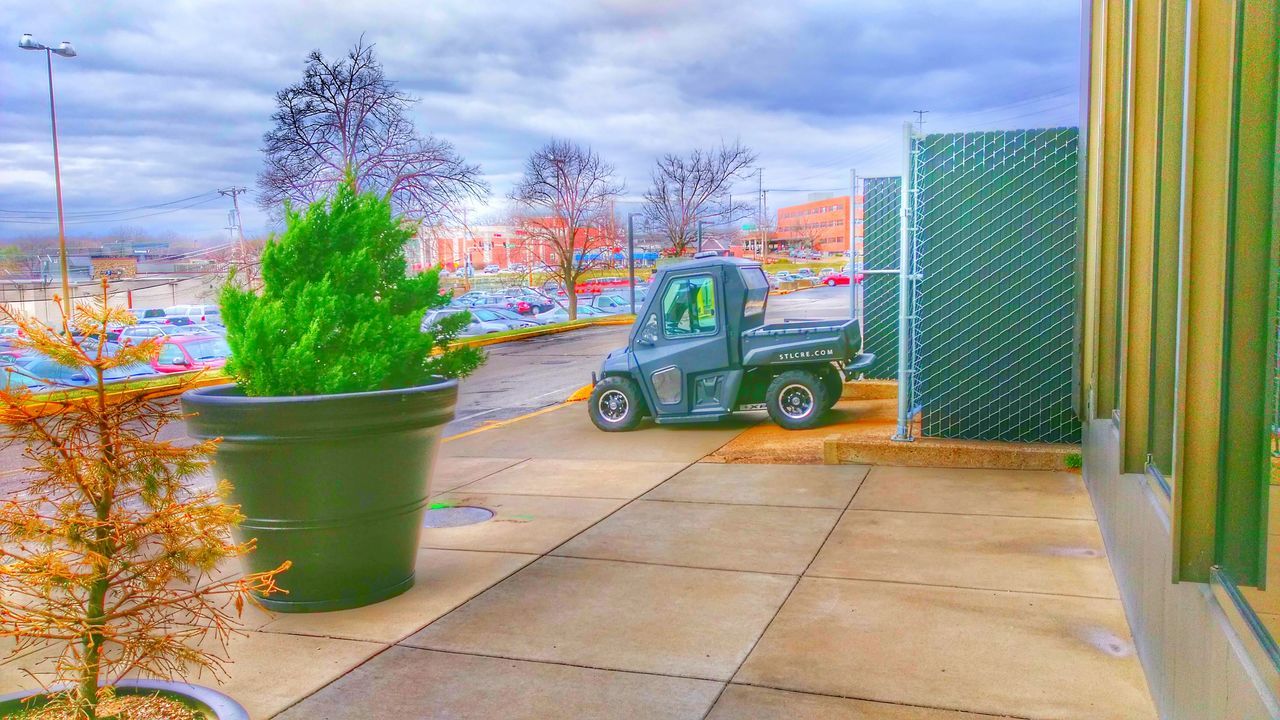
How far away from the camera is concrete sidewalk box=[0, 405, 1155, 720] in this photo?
4.01m

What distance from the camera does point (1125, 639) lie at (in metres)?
4.52

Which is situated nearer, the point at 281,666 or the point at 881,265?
the point at 281,666

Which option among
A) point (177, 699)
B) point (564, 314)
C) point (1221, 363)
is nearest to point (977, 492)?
point (1221, 363)

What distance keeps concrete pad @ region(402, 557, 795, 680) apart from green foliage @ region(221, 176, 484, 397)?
1272 mm

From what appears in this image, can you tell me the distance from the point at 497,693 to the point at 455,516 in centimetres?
339

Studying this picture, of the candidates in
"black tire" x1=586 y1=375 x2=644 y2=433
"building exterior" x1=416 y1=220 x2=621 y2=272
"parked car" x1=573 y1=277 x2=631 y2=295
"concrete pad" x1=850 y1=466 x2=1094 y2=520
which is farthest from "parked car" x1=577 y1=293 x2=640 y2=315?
"concrete pad" x1=850 y1=466 x2=1094 y2=520

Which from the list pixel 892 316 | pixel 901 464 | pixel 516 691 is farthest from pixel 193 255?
pixel 516 691

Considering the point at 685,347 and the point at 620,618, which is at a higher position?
the point at 685,347

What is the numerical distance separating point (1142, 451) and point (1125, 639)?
3.65ft

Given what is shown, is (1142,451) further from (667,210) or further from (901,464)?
(667,210)

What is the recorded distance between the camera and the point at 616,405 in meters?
11.5

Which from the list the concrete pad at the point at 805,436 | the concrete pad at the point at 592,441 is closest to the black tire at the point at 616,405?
the concrete pad at the point at 592,441

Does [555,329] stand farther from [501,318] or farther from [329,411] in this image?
[329,411]

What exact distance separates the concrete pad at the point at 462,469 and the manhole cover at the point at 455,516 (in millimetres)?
757
